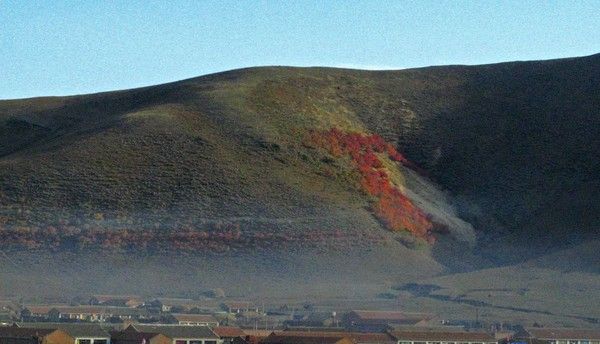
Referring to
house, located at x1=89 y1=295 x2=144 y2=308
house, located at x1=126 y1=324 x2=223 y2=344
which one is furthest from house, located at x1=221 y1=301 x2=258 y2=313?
house, located at x1=126 y1=324 x2=223 y2=344

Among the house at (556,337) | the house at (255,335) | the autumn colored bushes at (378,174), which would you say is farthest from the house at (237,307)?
the autumn colored bushes at (378,174)

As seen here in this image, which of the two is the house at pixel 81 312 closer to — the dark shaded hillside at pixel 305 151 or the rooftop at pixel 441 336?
the rooftop at pixel 441 336

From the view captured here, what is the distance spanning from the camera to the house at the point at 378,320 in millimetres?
72631

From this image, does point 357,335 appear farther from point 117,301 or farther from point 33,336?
point 117,301

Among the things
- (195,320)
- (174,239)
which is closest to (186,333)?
(195,320)

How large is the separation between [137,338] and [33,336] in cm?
441

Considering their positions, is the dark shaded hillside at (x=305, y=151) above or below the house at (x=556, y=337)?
above

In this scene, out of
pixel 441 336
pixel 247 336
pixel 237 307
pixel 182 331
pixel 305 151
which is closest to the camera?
pixel 182 331

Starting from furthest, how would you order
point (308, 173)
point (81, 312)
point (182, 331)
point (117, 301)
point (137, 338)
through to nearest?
1. point (308, 173)
2. point (117, 301)
3. point (81, 312)
4. point (182, 331)
5. point (137, 338)

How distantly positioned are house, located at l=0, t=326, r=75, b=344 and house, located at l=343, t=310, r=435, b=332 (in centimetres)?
1843

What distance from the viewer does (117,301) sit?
286 feet

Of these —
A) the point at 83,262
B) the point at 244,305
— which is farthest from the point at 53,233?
the point at 244,305

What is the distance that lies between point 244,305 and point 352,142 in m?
47.0

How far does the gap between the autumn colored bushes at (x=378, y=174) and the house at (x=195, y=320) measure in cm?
4051
